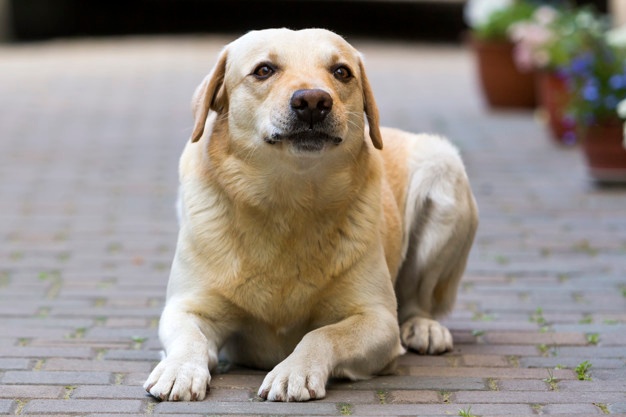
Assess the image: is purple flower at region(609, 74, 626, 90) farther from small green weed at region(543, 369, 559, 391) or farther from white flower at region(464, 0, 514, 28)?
small green weed at region(543, 369, 559, 391)

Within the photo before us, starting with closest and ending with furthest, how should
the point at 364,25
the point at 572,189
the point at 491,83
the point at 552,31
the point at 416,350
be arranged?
1. the point at 416,350
2. the point at 572,189
3. the point at 552,31
4. the point at 491,83
5. the point at 364,25

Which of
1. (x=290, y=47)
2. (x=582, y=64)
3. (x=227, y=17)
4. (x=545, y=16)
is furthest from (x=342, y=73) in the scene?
(x=227, y=17)

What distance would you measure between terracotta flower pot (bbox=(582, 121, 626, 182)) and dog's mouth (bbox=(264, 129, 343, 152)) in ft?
16.6

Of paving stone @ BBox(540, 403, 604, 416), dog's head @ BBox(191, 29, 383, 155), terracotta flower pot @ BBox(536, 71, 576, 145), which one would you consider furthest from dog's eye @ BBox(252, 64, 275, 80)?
terracotta flower pot @ BBox(536, 71, 576, 145)

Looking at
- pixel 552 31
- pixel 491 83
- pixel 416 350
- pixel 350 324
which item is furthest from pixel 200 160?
pixel 491 83

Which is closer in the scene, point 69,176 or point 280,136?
→ point 280,136

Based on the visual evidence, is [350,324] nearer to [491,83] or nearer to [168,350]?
[168,350]

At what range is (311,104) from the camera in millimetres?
4297

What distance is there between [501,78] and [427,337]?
7903 millimetres

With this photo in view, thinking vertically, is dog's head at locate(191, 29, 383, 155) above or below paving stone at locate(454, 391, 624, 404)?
above

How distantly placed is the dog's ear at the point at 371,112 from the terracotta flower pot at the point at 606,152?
14.8ft

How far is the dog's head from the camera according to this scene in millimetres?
4355

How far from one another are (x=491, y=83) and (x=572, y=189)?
3.93 m

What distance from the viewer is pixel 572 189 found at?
29.4 ft
